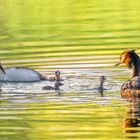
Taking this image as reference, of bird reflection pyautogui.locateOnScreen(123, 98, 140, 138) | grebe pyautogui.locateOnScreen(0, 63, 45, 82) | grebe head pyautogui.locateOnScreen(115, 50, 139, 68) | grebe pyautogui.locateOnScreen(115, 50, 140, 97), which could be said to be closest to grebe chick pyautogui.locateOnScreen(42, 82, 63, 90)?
grebe pyautogui.locateOnScreen(0, 63, 45, 82)

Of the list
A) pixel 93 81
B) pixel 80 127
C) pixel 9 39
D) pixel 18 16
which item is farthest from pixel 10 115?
pixel 18 16

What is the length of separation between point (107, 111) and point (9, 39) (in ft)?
31.5

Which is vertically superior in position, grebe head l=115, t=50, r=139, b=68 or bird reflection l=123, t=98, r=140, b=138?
grebe head l=115, t=50, r=139, b=68

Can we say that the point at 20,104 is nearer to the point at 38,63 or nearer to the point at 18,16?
the point at 38,63

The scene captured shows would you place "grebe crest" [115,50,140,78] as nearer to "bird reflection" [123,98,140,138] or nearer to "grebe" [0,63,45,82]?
"grebe" [0,63,45,82]

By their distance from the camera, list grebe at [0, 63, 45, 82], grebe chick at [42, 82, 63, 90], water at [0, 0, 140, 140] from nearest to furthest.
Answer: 1. water at [0, 0, 140, 140]
2. grebe chick at [42, 82, 63, 90]
3. grebe at [0, 63, 45, 82]

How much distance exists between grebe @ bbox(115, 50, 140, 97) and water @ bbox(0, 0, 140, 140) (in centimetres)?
19

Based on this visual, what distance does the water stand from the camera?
13.8m

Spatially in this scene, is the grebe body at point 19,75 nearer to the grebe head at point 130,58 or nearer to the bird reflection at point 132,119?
the grebe head at point 130,58

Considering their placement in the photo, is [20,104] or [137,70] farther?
[137,70]

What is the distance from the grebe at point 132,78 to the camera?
16.1 m

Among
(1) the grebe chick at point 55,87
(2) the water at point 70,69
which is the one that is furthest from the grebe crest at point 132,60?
(1) the grebe chick at point 55,87

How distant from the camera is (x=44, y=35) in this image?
2442 centimetres

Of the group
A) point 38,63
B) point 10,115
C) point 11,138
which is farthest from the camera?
point 38,63
